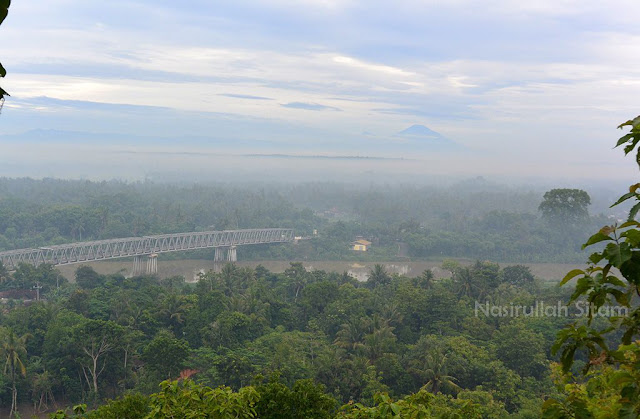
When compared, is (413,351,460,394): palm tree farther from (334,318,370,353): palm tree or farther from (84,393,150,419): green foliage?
(84,393,150,419): green foliage

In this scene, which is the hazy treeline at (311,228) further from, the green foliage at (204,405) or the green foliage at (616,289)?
the green foliage at (616,289)

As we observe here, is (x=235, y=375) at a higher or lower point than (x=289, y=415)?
lower

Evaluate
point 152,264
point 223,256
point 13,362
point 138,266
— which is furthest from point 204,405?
point 223,256

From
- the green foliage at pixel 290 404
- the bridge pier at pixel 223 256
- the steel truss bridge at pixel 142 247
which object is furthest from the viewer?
the bridge pier at pixel 223 256

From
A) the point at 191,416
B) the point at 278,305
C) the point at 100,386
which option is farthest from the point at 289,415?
the point at 278,305

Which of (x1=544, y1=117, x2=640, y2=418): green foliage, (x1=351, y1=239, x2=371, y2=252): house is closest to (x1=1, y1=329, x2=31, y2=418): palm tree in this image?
(x1=544, y1=117, x2=640, y2=418): green foliage

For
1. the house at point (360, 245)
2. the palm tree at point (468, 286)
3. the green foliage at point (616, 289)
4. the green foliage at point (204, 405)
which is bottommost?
the house at point (360, 245)

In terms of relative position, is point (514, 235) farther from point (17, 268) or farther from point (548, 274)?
point (17, 268)

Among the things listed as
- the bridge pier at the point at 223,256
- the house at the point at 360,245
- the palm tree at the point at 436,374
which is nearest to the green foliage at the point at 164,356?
the palm tree at the point at 436,374

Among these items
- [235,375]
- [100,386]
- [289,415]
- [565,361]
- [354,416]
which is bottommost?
[100,386]
